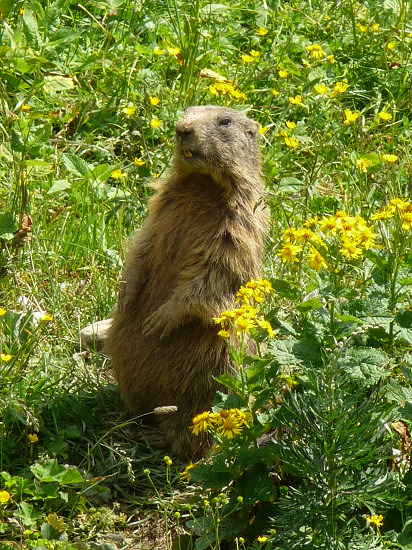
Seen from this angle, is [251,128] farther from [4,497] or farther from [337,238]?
[4,497]

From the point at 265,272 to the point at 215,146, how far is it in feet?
3.33

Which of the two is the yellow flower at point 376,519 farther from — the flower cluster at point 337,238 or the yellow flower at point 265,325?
the flower cluster at point 337,238

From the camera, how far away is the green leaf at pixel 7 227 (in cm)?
460

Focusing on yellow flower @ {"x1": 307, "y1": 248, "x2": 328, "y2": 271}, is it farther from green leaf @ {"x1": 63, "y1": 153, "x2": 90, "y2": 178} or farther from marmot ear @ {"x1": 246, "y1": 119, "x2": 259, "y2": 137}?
green leaf @ {"x1": 63, "y1": 153, "x2": 90, "y2": 178}

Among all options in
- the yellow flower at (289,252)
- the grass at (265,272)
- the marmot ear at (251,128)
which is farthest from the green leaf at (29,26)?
the yellow flower at (289,252)

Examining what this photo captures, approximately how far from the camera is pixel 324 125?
21.4 feet

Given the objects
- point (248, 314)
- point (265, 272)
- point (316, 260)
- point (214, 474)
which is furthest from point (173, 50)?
point (214, 474)

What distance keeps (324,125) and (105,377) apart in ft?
8.30

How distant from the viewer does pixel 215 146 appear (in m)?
4.61

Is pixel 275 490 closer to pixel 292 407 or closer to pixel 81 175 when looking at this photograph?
pixel 292 407

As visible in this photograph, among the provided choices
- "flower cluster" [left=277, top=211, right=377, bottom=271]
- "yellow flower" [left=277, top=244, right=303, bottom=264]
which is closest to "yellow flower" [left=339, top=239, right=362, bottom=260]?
"flower cluster" [left=277, top=211, right=377, bottom=271]

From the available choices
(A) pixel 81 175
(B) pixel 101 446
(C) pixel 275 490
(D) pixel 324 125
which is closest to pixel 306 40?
(D) pixel 324 125

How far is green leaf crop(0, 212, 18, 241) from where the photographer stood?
15.1 feet

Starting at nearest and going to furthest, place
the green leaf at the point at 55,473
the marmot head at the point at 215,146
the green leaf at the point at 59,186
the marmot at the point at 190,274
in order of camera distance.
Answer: the green leaf at the point at 55,473 < the marmot at the point at 190,274 < the marmot head at the point at 215,146 < the green leaf at the point at 59,186
